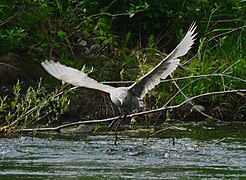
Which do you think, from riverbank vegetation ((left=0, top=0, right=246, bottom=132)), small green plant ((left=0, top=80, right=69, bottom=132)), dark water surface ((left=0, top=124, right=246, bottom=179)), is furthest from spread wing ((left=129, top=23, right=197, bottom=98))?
riverbank vegetation ((left=0, top=0, right=246, bottom=132))

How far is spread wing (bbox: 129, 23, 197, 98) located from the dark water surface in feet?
1.79

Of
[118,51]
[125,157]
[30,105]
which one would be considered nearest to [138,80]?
[125,157]

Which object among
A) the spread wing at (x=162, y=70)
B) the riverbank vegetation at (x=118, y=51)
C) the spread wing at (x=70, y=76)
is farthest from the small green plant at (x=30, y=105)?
the spread wing at (x=162, y=70)

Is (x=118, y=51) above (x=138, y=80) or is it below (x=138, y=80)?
above

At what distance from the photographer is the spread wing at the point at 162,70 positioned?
23.6ft

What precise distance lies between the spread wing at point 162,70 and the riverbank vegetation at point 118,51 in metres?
1.72

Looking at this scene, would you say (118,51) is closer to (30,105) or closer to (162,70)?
(30,105)

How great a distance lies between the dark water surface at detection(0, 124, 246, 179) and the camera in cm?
634

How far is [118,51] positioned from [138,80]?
3788 millimetres

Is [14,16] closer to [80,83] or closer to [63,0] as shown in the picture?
[63,0]

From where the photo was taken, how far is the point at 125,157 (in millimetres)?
A: 7156

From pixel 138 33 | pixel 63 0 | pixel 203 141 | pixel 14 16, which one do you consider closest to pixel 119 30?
pixel 138 33

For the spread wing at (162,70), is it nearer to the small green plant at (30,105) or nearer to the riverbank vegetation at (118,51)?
the small green plant at (30,105)

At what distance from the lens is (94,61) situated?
35.1ft
